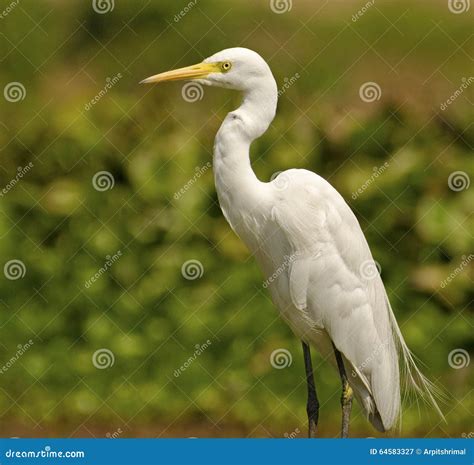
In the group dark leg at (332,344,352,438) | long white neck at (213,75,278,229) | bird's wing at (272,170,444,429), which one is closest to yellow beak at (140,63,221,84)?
long white neck at (213,75,278,229)

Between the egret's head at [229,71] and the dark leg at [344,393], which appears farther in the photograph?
the dark leg at [344,393]

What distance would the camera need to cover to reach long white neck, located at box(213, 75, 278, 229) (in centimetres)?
311

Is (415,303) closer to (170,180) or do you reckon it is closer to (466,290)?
(466,290)

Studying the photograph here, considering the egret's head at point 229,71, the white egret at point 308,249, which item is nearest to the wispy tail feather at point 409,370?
the white egret at point 308,249

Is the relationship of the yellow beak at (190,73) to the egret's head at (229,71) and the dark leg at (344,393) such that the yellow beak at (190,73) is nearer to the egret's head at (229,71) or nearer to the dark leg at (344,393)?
the egret's head at (229,71)

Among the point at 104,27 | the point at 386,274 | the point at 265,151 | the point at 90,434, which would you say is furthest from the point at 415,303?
the point at 104,27

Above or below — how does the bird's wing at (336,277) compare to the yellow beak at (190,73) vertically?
below

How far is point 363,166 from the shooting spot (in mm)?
4445

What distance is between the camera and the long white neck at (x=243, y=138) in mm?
3107

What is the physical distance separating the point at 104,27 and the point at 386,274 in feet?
5.74

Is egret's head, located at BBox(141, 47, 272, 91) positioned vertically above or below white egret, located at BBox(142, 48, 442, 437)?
above

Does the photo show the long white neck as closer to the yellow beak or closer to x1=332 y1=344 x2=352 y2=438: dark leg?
the yellow beak

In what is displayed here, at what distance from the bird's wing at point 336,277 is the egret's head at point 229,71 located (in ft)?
1.19

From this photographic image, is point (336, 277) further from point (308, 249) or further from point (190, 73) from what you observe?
point (190, 73)
